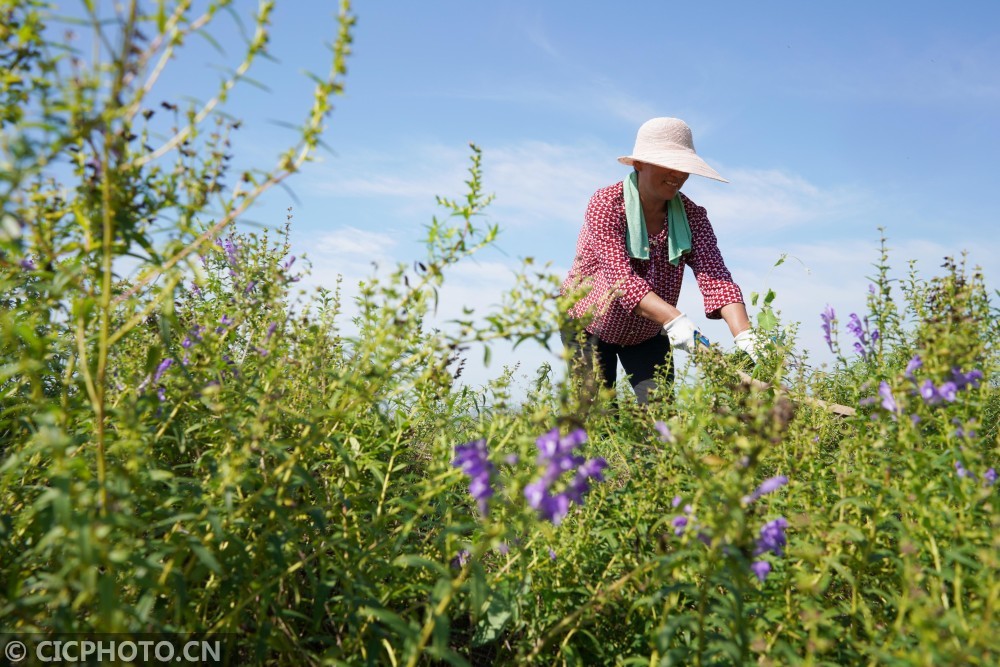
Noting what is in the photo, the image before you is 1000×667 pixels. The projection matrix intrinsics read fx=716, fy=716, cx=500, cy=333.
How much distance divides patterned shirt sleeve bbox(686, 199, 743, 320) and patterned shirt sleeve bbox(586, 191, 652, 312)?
63 centimetres

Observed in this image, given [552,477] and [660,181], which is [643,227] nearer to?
[660,181]

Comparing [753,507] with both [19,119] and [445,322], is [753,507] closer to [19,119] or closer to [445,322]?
[445,322]

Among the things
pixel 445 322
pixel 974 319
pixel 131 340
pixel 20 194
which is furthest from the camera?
pixel 131 340

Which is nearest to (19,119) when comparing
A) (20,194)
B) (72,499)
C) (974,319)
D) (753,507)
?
(20,194)

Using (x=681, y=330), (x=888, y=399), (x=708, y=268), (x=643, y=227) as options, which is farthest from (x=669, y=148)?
(x=888, y=399)

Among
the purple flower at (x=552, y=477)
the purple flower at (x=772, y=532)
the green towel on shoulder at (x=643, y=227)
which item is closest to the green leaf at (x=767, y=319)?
the green towel on shoulder at (x=643, y=227)

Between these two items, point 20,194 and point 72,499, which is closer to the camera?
point 72,499

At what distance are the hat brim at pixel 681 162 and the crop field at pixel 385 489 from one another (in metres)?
1.98

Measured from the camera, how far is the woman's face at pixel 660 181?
5.09 metres

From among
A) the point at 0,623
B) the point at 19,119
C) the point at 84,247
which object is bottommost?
the point at 0,623

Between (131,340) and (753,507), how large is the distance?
2.52m

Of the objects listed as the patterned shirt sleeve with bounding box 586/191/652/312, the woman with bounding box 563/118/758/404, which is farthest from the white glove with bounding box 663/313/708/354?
the patterned shirt sleeve with bounding box 586/191/652/312

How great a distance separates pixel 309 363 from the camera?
2.48m

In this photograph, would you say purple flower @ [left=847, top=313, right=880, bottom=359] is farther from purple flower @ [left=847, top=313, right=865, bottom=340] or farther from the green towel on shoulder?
the green towel on shoulder
